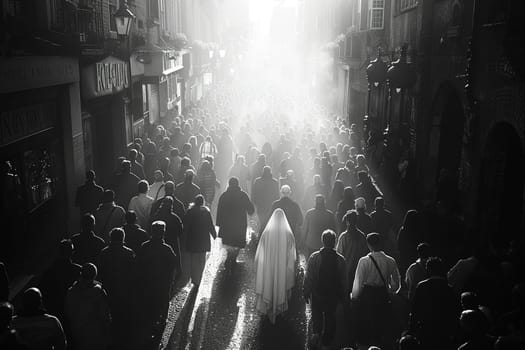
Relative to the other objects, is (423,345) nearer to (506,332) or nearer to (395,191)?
(506,332)

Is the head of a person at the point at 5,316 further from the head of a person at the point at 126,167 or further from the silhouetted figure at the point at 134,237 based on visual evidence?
the head of a person at the point at 126,167

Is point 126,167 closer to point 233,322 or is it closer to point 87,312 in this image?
point 233,322

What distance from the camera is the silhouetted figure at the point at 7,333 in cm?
525

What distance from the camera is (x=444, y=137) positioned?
16406 mm

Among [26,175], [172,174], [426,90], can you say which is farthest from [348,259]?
[426,90]

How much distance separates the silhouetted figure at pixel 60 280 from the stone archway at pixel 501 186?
7745 mm

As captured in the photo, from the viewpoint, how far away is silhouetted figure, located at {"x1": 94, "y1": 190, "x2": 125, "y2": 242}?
9.59 metres

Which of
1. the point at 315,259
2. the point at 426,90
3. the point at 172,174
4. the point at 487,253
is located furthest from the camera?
the point at 426,90

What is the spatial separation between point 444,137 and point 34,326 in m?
12.9

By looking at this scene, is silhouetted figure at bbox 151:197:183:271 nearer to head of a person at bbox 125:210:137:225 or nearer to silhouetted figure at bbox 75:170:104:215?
head of a person at bbox 125:210:137:225

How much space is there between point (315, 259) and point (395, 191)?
1106cm

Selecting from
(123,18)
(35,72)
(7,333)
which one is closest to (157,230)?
(7,333)

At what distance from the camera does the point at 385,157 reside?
19953 mm

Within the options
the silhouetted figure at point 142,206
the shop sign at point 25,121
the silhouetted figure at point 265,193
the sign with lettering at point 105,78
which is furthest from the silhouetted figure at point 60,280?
the sign with lettering at point 105,78
